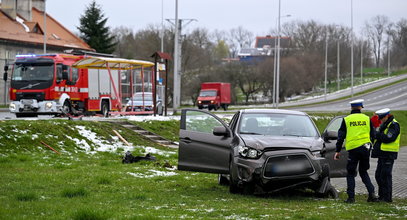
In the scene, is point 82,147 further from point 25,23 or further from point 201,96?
point 25,23

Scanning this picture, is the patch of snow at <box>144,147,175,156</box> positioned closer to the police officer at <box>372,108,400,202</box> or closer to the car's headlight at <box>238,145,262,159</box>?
the car's headlight at <box>238,145,262,159</box>

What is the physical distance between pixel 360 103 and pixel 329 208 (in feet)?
7.94

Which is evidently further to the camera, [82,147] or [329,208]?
[82,147]

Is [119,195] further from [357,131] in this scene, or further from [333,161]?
[333,161]

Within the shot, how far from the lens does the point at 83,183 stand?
12859mm

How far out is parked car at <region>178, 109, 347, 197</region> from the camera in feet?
37.8

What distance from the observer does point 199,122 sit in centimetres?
1355

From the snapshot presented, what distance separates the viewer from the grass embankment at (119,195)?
30.6ft

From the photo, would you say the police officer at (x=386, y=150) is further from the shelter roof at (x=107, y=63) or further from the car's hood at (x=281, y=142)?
the shelter roof at (x=107, y=63)

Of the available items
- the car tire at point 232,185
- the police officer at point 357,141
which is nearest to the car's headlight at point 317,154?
the police officer at point 357,141

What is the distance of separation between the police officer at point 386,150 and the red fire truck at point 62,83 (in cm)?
1960

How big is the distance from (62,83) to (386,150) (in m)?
21.4

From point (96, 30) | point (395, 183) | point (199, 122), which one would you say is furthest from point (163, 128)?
point (96, 30)

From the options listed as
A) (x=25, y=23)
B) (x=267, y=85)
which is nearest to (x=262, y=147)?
(x=25, y=23)
